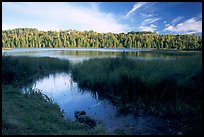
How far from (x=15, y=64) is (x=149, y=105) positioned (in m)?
9.11

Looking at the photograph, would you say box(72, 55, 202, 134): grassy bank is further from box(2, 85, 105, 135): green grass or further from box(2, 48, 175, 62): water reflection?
box(2, 48, 175, 62): water reflection

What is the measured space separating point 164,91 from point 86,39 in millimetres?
60127

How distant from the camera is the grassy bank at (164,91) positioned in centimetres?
676

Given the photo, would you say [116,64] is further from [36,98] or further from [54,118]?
[54,118]

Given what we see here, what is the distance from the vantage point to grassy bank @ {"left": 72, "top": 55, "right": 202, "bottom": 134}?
6758mm

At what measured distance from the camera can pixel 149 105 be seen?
341 inches

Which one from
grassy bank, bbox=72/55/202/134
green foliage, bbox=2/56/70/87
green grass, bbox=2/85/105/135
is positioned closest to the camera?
green grass, bbox=2/85/105/135

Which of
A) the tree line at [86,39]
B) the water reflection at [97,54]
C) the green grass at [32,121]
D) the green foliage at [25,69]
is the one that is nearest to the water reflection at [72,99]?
the green foliage at [25,69]

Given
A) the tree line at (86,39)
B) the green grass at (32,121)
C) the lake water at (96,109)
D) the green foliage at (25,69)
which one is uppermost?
the tree line at (86,39)

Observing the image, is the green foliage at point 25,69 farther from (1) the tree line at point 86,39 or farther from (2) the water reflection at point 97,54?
(1) the tree line at point 86,39

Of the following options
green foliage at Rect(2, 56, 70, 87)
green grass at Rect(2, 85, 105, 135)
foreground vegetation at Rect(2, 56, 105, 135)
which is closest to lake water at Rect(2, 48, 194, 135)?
foreground vegetation at Rect(2, 56, 105, 135)

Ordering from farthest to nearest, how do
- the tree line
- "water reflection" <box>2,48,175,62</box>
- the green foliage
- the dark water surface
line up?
the tree line < "water reflection" <box>2,48,175,62</box> < the green foliage < the dark water surface

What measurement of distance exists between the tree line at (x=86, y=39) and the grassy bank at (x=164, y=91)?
97.9ft

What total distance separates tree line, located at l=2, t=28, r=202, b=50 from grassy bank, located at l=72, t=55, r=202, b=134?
29.8 meters
